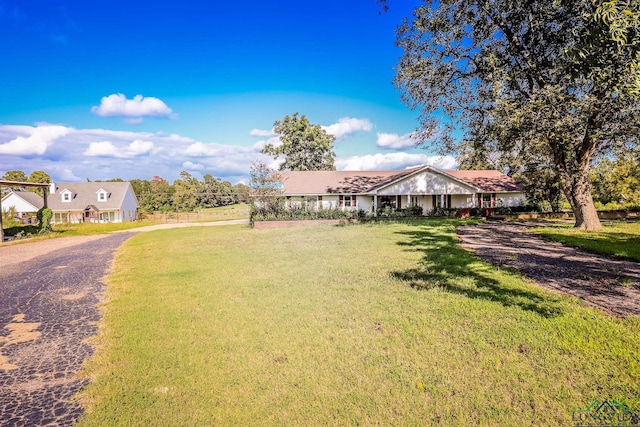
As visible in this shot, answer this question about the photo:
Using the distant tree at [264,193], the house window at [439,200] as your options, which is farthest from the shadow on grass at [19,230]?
the house window at [439,200]

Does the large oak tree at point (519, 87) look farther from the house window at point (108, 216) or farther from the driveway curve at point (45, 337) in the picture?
the house window at point (108, 216)

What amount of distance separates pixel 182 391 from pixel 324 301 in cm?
313

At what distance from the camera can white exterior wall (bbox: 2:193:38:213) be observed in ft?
149

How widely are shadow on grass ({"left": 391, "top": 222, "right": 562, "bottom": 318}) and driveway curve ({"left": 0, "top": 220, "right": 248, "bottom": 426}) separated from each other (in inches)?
233

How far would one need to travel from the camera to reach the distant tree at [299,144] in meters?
45.5

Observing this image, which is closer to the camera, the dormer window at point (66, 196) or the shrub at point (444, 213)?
the shrub at point (444, 213)

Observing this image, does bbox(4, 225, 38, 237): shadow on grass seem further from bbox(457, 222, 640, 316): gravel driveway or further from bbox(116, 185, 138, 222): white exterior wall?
bbox(457, 222, 640, 316): gravel driveway

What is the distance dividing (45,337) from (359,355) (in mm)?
4975

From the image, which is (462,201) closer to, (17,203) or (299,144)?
(299,144)

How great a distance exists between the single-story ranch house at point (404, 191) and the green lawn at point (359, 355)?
23.1m

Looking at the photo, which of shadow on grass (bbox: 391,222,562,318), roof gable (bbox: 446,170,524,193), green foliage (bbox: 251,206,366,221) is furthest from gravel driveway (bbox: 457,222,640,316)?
roof gable (bbox: 446,170,524,193)

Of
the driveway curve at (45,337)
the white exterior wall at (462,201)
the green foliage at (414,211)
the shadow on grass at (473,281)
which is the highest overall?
the white exterior wall at (462,201)

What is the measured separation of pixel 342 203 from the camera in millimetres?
32750

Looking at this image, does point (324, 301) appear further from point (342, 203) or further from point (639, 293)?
point (342, 203)
